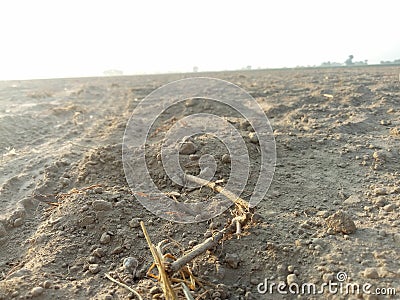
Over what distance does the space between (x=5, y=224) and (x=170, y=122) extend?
263 cm

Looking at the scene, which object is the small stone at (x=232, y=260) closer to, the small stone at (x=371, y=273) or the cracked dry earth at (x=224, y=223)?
the cracked dry earth at (x=224, y=223)

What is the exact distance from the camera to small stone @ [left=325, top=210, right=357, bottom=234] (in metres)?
2.25

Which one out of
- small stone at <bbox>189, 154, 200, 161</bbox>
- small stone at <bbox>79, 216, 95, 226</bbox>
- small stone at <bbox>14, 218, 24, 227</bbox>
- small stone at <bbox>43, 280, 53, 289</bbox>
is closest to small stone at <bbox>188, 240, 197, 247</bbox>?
small stone at <bbox>79, 216, 95, 226</bbox>

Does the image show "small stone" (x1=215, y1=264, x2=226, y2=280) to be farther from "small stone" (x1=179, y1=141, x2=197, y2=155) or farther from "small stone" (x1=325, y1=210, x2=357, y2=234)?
"small stone" (x1=179, y1=141, x2=197, y2=155)

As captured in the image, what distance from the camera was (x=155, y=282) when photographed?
204 centimetres

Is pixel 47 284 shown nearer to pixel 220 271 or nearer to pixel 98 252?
pixel 98 252


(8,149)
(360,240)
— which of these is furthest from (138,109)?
(360,240)

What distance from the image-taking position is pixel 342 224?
2271 mm

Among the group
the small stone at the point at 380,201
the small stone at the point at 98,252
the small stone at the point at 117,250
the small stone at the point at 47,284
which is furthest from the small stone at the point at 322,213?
the small stone at the point at 47,284

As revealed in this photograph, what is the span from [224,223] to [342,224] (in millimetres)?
789

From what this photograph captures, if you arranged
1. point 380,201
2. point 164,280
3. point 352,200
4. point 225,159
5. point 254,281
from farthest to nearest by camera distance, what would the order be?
point 225,159 → point 352,200 → point 380,201 → point 254,281 → point 164,280

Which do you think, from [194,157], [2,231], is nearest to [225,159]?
[194,157]

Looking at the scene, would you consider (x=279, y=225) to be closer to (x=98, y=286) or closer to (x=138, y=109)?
(x=98, y=286)

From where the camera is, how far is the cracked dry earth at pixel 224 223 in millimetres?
2016
